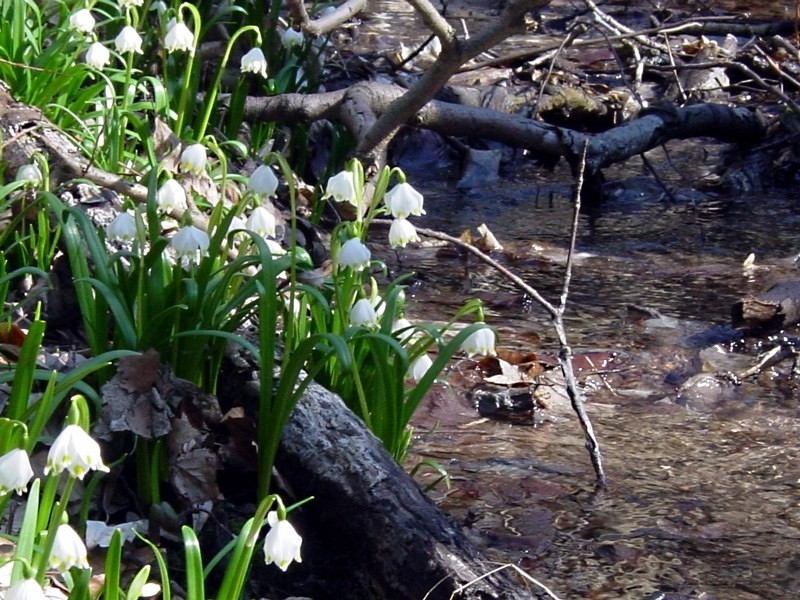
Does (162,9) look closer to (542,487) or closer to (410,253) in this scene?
(410,253)

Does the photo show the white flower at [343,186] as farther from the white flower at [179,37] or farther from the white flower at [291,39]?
the white flower at [291,39]

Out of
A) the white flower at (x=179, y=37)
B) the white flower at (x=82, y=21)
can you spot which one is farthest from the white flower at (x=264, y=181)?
the white flower at (x=82, y=21)

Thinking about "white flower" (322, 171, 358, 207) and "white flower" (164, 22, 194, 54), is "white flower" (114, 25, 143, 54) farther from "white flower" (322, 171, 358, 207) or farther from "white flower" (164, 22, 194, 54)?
"white flower" (322, 171, 358, 207)

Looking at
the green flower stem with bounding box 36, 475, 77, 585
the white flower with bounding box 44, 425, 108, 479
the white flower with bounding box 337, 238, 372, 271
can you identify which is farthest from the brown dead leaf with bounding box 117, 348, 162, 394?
the white flower with bounding box 44, 425, 108, 479

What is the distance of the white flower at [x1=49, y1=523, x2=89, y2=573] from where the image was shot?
65.3 inches

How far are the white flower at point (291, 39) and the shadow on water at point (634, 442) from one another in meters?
1.13

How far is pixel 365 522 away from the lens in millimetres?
2402

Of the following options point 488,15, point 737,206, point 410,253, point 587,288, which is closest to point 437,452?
point 587,288

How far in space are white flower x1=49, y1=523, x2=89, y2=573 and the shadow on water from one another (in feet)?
4.26

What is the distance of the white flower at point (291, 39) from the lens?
18.0 ft

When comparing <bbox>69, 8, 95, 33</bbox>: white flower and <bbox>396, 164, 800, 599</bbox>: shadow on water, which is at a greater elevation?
<bbox>69, 8, 95, 33</bbox>: white flower

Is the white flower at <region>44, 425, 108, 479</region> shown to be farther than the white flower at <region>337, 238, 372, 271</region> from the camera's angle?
No

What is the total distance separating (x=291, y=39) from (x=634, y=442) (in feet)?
9.51

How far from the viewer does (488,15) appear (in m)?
11.2
